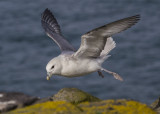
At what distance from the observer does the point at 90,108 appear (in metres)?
7.04

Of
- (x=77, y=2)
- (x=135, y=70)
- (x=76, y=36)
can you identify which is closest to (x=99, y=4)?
(x=77, y=2)

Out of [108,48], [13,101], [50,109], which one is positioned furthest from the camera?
[108,48]

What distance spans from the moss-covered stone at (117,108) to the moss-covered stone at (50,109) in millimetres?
256

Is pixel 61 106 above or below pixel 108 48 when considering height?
below

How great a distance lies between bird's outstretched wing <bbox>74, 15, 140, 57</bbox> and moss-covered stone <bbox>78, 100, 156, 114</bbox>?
2302 millimetres

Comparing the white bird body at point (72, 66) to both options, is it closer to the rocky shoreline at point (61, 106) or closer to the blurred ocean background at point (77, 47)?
the rocky shoreline at point (61, 106)

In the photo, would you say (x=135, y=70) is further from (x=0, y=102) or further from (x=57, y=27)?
(x=0, y=102)

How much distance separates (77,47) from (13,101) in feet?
52.7

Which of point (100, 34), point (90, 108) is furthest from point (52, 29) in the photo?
point (90, 108)

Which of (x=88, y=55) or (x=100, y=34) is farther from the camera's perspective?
(x=88, y=55)

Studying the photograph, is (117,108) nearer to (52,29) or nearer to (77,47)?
(52,29)

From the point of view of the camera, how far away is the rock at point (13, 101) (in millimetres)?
7203

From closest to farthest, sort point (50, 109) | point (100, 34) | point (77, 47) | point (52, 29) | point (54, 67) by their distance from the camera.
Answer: point (50, 109)
point (100, 34)
point (54, 67)
point (52, 29)
point (77, 47)

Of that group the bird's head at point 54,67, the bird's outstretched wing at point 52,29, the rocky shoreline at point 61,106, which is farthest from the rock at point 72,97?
the bird's outstretched wing at point 52,29
